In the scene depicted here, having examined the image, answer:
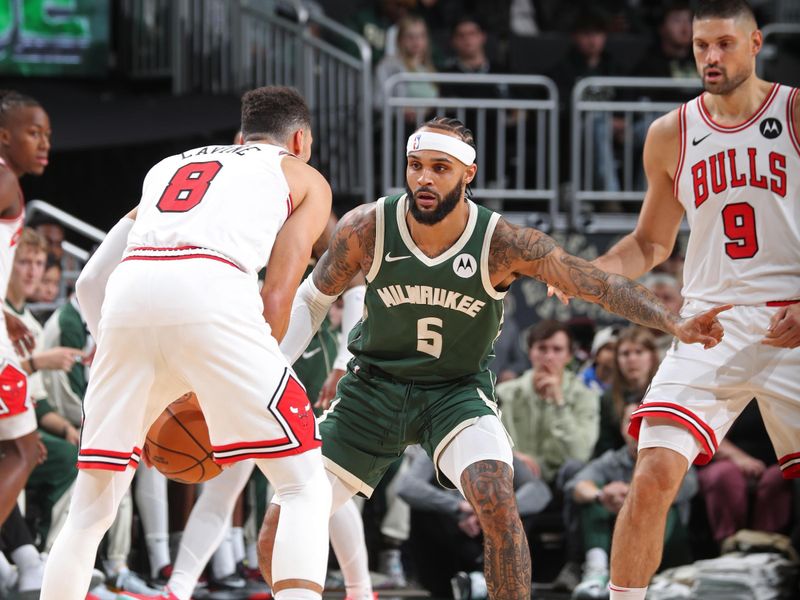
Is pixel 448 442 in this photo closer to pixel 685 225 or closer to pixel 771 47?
pixel 685 225

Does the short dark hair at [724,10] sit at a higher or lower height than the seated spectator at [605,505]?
higher

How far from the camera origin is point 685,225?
995 centimetres

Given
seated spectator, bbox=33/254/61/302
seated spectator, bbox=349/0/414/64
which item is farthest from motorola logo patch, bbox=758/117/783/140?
seated spectator, bbox=349/0/414/64

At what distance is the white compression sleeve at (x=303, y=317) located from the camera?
17.3ft

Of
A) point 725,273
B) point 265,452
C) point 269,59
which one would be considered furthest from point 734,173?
point 269,59

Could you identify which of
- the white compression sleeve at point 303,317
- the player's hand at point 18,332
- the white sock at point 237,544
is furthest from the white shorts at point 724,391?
the white sock at point 237,544

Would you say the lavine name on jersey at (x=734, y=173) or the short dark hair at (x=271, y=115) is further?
the lavine name on jersey at (x=734, y=173)

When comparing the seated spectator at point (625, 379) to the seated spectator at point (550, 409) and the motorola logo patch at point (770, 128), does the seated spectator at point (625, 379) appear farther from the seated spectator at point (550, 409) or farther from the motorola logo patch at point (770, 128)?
the motorola logo patch at point (770, 128)

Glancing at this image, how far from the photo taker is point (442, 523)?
760 centimetres

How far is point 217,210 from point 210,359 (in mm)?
554

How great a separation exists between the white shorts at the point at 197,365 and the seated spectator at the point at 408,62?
630 centimetres

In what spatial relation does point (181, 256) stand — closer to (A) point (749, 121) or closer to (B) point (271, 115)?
(B) point (271, 115)

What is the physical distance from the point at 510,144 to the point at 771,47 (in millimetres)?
3009

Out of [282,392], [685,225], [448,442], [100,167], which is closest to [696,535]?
[685,225]
